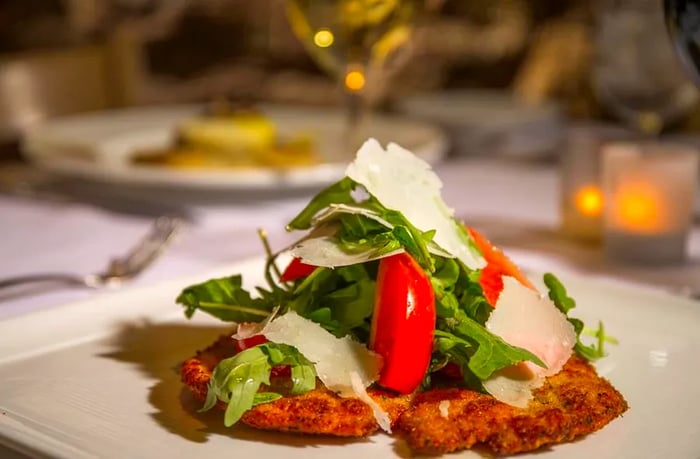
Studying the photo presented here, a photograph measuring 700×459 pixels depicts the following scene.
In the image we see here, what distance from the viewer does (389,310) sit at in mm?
890

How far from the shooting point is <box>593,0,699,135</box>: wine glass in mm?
2104

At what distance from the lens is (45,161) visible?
2.09 m

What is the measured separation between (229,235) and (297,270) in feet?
2.75

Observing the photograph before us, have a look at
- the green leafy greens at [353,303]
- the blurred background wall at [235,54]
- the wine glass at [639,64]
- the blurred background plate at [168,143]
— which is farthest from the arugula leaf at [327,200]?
the blurred background wall at [235,54]

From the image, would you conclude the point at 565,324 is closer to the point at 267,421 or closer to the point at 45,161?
the point at 267,421

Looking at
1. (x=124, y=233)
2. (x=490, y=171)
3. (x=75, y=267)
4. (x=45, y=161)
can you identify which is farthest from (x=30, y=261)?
(x=490, y=171)

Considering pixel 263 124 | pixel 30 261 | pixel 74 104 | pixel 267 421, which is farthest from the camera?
pixel 74 104

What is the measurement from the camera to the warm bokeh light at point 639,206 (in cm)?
154

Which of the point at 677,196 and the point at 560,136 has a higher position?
the point at 677,196

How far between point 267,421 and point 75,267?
2.90ft

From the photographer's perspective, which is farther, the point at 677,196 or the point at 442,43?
the point at 442,43

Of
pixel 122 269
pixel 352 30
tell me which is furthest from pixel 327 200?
pixel 352 30

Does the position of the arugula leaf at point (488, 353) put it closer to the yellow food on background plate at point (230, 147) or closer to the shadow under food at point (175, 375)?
the shadow under food at point (175, 375)

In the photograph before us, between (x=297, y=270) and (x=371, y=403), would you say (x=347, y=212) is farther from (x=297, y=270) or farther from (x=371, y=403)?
(x=371, y=403)
